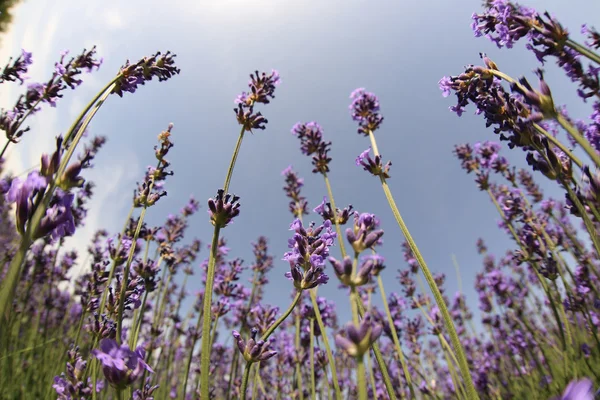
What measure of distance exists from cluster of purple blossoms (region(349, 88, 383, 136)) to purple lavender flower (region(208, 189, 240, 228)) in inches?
Result: 84.5

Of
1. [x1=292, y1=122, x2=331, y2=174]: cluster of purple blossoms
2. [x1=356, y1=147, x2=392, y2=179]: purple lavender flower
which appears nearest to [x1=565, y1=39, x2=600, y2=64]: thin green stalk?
[x1=356, y1=147, x2=392, y2=179]: purple lavender flower

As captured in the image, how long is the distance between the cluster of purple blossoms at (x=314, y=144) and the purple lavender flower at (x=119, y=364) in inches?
111

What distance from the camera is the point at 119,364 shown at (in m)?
1.42

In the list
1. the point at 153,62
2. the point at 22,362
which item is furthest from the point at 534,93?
the point at 22,362

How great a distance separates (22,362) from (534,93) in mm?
7256

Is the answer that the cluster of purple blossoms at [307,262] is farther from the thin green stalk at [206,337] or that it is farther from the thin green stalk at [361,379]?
the thin green stalk at [361,379]

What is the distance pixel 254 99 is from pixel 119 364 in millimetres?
2284

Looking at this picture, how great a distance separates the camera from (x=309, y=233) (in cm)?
209

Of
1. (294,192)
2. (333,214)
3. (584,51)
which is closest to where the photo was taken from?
(584,51)

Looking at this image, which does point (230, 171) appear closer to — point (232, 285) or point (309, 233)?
point (309, 233)

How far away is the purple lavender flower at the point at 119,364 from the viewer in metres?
1.41

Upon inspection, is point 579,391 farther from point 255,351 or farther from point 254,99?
point 254,99

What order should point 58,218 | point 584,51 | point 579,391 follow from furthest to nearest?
point 584,51
point 58,218
point 579,391

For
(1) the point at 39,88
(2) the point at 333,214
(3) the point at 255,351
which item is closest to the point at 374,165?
(2) the point at 333,214
